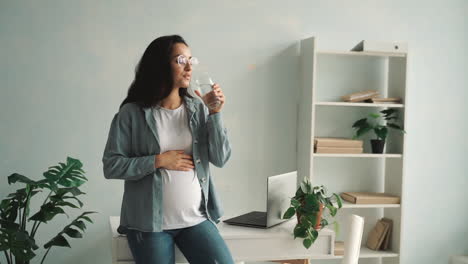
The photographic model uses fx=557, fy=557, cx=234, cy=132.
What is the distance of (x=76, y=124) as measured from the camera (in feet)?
11.2

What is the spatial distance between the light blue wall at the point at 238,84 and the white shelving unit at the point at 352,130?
13 centimetres

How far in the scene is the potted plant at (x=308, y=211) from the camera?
2664mm

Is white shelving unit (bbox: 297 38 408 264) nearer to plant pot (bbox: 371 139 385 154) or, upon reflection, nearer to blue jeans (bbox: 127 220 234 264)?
plant pot (bbox: 371 139 385 154)

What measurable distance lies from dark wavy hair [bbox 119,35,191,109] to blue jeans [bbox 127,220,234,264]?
1.79ft

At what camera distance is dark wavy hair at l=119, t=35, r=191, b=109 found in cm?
233

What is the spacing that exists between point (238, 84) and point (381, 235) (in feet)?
4.56

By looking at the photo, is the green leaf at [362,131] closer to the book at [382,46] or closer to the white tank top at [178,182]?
the book at [382,46]

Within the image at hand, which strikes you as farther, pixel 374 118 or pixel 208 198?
pixel 374 118

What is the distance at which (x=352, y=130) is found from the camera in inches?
152

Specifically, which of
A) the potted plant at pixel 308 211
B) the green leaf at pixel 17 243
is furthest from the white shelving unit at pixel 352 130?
the green leaf at pixel 17 243

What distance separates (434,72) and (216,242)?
2396mm

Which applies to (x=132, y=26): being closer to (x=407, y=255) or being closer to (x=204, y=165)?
(x=204, y=165)

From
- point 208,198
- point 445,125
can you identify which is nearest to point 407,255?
point 445,125

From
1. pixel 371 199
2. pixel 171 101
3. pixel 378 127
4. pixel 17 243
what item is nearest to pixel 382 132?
pixel 378 127
